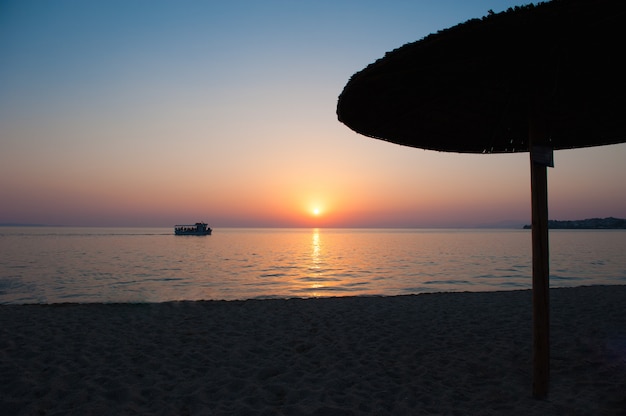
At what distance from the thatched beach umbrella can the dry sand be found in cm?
114

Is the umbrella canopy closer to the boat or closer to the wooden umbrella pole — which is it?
the wooden umbrella pole

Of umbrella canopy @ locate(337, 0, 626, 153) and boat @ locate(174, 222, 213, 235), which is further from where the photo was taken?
boat @ locate(174, 222, 213, 235)

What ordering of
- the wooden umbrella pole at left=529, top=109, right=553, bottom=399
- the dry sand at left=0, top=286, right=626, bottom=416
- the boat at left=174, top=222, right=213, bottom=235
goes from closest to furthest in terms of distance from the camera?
the wooden umbrella pole at left=529, top=109, right=553, bottom=399 < the dry sand at left=0, top=286, right=626, bottom=416 < the boat at left=174, top=222, right=213, bottom=235

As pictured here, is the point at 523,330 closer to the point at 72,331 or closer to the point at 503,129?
the point at 503,129

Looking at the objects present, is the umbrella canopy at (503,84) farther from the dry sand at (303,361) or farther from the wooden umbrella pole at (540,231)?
the dry sand at (303,361)

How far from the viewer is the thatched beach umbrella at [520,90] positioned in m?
3.28

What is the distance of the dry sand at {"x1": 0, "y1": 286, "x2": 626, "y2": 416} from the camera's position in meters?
4.32

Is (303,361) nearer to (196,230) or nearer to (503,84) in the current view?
(503,84)

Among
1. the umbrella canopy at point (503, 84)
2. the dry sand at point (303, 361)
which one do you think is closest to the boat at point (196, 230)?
the dry sand at point (303, 361)

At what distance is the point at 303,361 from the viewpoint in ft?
19.3

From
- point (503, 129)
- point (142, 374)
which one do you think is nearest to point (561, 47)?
point (503, 129)

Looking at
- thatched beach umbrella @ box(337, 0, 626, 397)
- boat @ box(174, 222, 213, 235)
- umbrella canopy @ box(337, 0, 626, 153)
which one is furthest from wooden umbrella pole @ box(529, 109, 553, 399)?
boat @ box(174, 222, 213, 235)

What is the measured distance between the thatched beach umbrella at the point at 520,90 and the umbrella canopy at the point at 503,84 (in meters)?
0.01

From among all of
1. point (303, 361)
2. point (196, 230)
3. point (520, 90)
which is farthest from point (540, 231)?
point (196, 230)
